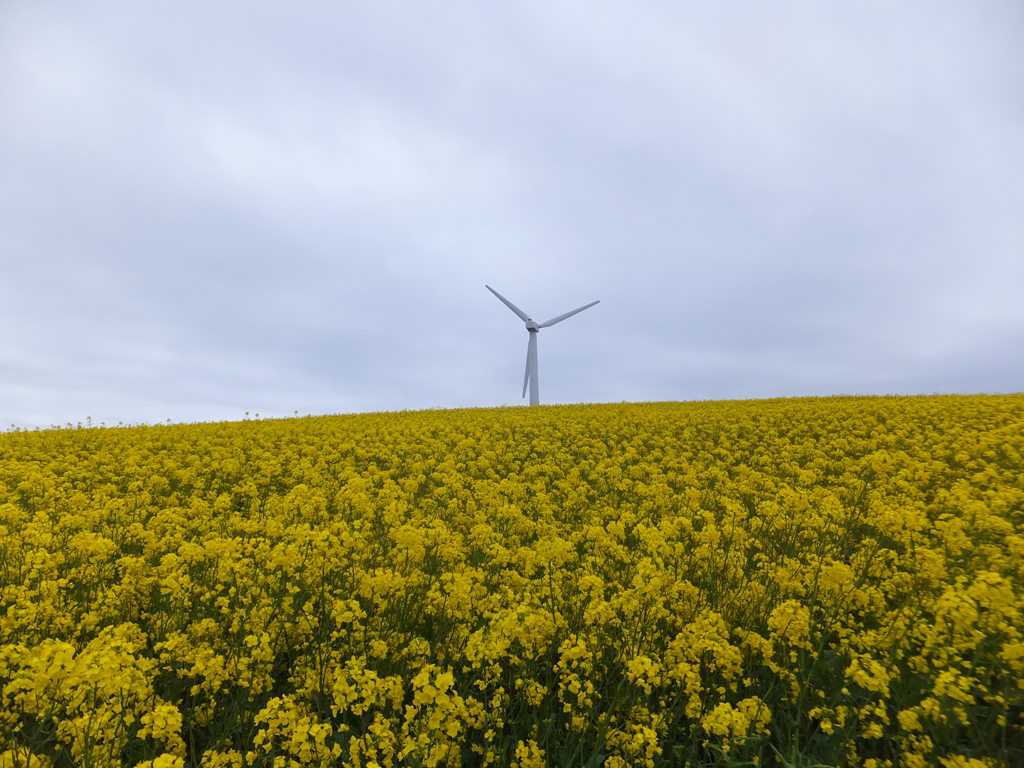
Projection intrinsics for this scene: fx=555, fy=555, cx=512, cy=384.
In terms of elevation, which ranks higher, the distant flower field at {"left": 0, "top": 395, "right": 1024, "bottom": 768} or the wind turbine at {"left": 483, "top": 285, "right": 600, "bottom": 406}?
the wind turbine at {"left": 483, "top": 285, "right": 600, "bottom": 406}

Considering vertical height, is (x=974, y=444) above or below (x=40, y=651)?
above

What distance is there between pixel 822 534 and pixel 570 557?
4056 millimetres

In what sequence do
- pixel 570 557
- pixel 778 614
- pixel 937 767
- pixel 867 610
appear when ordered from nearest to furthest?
pixel 937 767
pixel 778 614
pixel 867 610
pixel 570 557

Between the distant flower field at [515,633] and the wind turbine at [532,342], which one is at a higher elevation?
the wind turbine at [532,342]

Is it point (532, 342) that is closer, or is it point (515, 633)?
point (515, 633)

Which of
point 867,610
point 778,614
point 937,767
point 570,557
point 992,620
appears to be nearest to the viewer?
point 937,767

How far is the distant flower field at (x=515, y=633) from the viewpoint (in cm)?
372

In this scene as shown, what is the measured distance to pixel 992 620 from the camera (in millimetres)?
4203

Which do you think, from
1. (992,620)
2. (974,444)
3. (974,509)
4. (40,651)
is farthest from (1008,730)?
(974,444)

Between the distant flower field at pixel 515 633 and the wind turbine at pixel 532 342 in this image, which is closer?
the distant flower field at pixel 515 633

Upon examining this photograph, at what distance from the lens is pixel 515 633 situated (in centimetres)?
442

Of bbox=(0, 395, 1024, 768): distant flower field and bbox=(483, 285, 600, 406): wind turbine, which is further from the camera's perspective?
bbox=(483, 285, 600, 406): wind turbine

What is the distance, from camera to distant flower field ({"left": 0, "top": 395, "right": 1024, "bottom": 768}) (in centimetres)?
372

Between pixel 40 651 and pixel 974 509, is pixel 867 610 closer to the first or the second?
pixel 974 509
